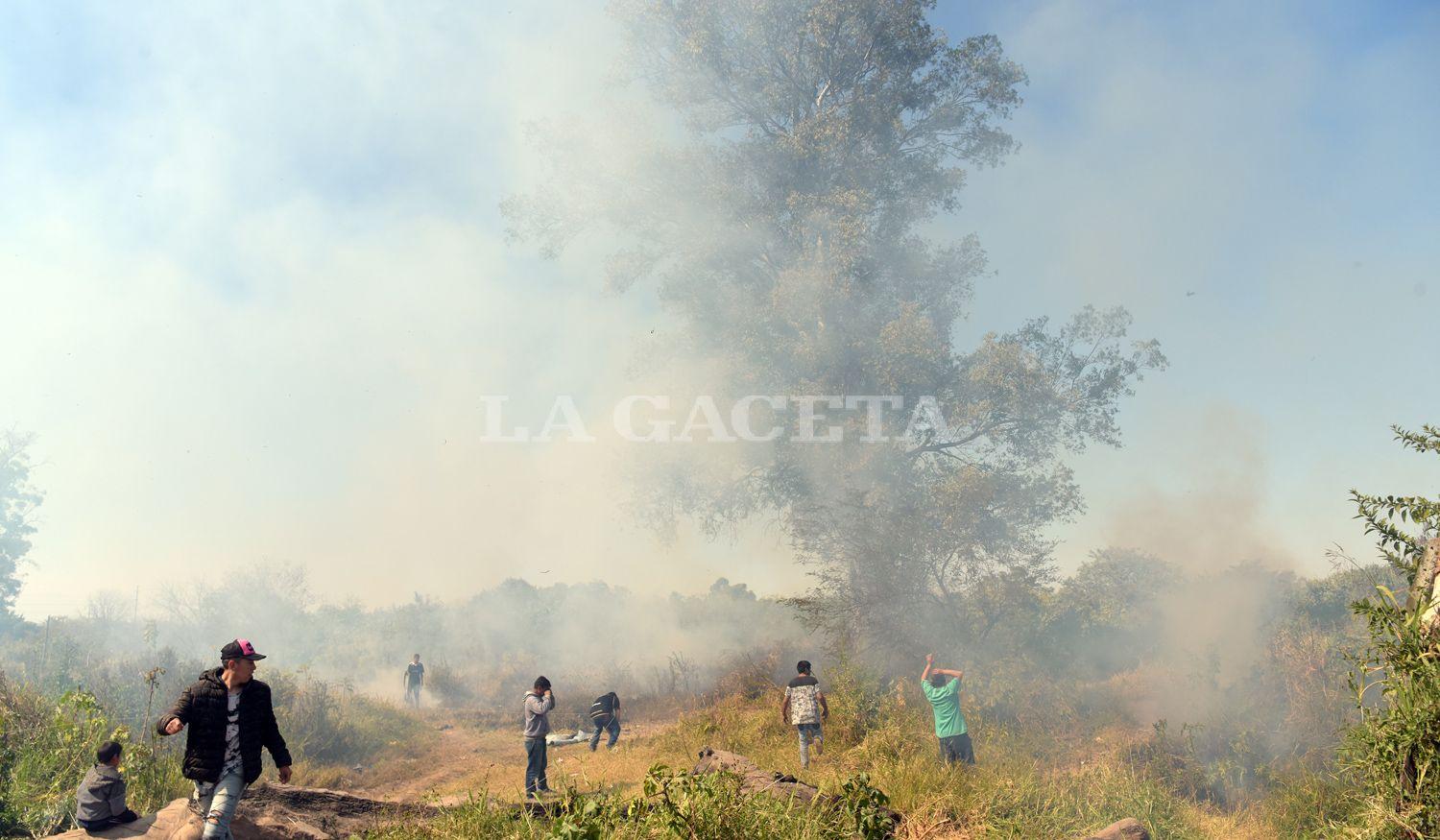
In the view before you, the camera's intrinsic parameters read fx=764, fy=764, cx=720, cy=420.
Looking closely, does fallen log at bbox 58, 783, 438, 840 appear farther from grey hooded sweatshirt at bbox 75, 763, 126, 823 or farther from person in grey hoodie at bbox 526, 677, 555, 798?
person in grey hoodie at bbox 526, 677, 555, 798

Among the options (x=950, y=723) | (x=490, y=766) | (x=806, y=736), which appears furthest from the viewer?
(x=490, y=766)

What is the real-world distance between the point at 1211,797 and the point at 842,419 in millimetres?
12060

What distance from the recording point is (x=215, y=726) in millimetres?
5613

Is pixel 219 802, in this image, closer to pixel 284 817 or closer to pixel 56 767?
pixel 284 817

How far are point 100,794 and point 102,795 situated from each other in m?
0.02

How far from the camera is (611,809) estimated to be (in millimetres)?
5297

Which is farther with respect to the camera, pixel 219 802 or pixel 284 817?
pixel 284 817

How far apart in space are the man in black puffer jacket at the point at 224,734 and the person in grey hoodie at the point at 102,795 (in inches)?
47.8

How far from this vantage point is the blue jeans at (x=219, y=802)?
5.56 meters

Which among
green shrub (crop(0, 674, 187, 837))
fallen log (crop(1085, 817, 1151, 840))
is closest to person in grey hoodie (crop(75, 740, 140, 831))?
green shrub (crop(0, 674, 187, 837))

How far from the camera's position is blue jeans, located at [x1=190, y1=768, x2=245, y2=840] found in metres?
5.56

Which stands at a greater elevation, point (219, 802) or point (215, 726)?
point (215, 726)

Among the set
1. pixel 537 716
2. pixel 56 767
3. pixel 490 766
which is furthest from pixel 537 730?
pixel 56 767

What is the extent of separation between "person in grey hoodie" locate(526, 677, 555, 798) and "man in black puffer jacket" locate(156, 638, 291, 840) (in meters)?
4.54
